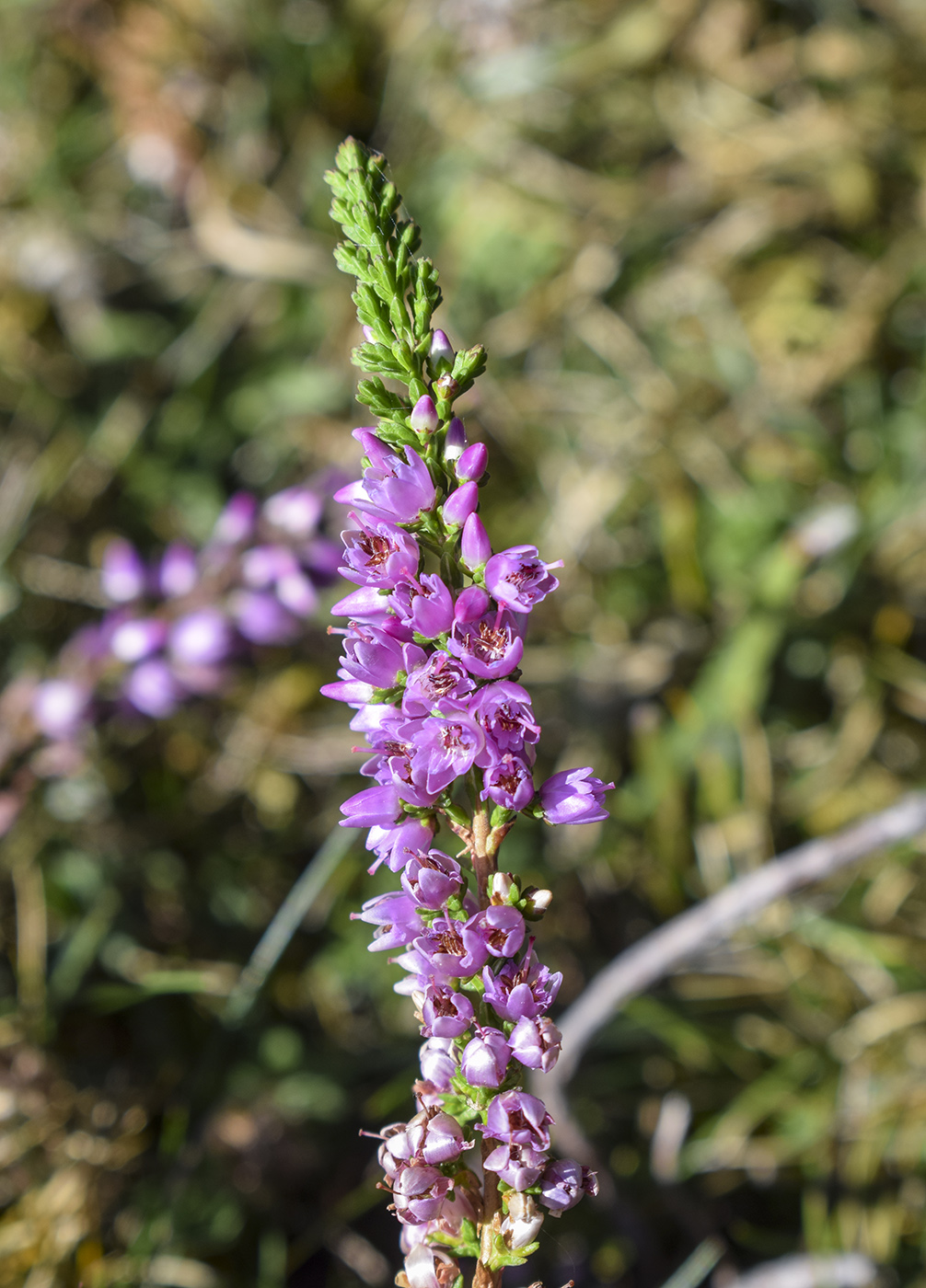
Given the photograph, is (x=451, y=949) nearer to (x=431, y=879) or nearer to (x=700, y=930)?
(x=431, y=879)

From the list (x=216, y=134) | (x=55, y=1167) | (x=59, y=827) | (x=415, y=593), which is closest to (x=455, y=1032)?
(x=415, y=593)

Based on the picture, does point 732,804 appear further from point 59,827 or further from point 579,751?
point 59,827

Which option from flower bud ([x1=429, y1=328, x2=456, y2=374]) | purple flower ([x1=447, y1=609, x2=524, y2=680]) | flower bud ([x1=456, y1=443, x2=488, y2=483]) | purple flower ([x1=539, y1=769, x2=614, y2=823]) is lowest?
purple flower ([x1=539, y1=769, x2=614, y2=823])

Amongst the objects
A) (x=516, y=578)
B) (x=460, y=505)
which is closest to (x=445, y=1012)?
(x=516, y=578)

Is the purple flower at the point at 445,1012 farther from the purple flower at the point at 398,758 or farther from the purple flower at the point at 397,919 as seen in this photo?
the purple flower at the point at 398,758

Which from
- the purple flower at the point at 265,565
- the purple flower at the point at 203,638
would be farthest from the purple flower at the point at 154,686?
the purple flower at the point at 265,565

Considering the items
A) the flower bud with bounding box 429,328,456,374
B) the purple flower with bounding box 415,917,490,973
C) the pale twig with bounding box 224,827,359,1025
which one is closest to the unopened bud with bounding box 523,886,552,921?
the purple flower with bounding box 415,917,490,973

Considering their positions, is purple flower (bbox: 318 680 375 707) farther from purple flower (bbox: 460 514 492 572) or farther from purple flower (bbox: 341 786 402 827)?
purple flower (bbox: 460 514 492 572)
